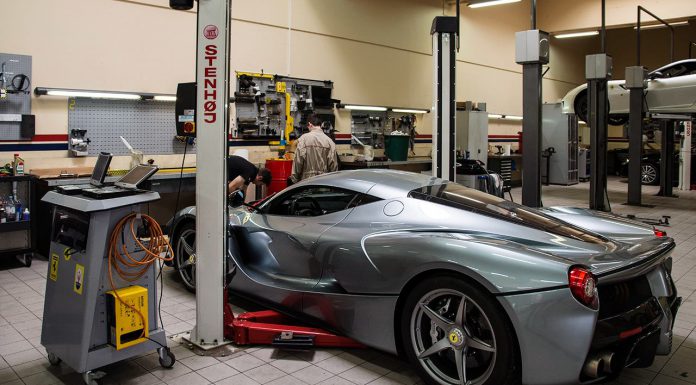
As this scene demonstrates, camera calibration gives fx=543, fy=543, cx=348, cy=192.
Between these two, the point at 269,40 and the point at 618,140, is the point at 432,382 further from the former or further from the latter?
the point at 618,140

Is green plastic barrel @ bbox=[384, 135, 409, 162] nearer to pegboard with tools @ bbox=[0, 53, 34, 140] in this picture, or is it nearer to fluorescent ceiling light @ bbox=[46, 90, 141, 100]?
fluorescent ceiling light @ bbox=[46, 90, 141, 100]

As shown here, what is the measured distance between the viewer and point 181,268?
4.64 meters

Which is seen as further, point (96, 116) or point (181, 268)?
point (96, 116)

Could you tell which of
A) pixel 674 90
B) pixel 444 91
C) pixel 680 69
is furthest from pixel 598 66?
pixel 444 91

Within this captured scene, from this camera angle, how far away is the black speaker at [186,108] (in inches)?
134

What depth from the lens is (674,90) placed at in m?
9.95

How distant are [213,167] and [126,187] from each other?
20.3 inches

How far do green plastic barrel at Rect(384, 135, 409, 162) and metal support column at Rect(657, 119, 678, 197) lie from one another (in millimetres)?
6170

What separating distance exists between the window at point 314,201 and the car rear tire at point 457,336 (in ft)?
2.67

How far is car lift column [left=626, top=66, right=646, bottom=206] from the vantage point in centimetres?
1016

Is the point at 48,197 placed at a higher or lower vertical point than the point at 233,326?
higher

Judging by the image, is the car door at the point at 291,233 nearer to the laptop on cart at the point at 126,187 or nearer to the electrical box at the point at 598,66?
the laptop on cart at the point at 126,187

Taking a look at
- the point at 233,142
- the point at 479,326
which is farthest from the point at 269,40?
the point at 479,326

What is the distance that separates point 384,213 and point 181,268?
223 centimetres
